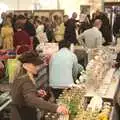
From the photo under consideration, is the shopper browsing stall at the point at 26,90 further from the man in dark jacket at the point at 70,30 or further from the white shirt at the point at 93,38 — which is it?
the man in dark jacket at the point at 70,30

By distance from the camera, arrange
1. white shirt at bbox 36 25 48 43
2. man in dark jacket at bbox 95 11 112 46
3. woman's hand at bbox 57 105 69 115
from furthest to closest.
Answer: man in dark jacket at bbox 95 11 112 46
white shirt at bbox 36 25 48 43
woman's hand at bbox 57 105 69 115

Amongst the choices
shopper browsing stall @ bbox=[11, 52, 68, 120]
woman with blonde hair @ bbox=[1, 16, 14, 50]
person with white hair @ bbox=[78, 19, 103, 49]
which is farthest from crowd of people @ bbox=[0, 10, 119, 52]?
shopper browsing stall @ bbox=[11, 52, 68, 120]

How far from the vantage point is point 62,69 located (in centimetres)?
866

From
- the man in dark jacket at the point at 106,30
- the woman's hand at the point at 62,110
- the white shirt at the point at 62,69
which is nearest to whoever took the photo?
the woman's hand at the point at 62,110

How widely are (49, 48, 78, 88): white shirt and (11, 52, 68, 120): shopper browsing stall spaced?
2666 millimetres

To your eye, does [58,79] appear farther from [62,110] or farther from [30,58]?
[62,110]

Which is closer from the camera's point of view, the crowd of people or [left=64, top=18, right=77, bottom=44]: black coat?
the crowd of people

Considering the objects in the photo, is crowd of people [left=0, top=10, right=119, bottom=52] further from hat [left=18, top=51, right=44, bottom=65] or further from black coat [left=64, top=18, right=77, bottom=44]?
hat [left=18, top=51, right=44, bottom=65]

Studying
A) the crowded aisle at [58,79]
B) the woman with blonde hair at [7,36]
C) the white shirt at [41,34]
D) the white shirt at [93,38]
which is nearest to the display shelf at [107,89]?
the crowded aisle at [58,79]

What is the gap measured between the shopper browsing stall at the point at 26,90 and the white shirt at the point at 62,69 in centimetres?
267

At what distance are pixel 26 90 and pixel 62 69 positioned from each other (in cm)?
305

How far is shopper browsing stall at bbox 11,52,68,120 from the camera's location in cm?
551

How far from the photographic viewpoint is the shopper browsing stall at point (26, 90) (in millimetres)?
5512

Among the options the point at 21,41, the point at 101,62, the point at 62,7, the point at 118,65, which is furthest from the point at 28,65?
the point at 62,7
